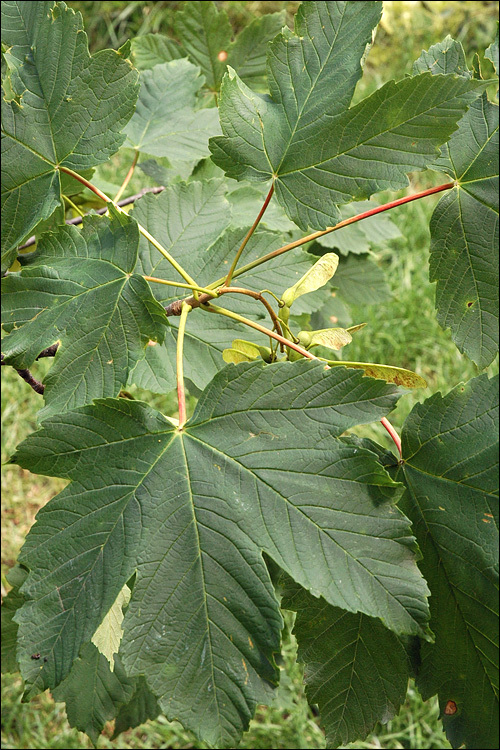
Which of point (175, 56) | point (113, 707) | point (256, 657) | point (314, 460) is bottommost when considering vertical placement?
point (113, 707)

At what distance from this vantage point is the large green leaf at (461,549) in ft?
2.44

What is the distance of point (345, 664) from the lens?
2.63 feet

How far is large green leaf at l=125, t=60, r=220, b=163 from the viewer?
120 centimetres

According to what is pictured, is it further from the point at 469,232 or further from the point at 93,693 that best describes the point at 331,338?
the point at 93,693

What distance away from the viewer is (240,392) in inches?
30.2

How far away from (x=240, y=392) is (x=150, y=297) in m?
0.16

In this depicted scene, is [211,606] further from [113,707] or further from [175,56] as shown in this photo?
[175,56]

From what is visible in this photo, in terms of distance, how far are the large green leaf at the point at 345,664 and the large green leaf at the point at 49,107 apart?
0.56 metres

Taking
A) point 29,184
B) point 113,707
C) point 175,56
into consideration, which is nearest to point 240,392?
point 29,184

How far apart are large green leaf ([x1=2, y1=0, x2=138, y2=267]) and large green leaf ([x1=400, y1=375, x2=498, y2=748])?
1.69 feet

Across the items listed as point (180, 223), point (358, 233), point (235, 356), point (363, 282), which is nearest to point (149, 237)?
point (180, 223)

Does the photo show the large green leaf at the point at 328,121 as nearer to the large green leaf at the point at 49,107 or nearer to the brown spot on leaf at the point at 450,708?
the large green leaf at the point at 49,107

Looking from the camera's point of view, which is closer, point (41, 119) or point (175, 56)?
point (41, 119)

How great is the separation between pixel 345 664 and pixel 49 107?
75cm
